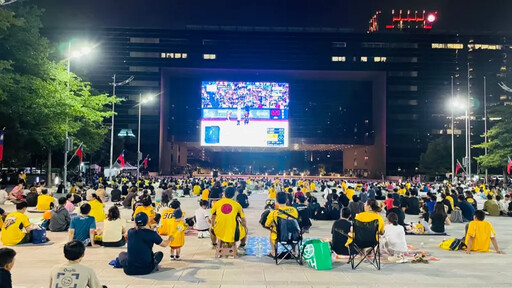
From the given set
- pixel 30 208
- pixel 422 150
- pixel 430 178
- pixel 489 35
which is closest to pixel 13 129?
pixel 30 208

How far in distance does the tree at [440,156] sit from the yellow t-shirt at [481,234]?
54.1 meters

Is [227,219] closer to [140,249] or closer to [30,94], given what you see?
[140,249]

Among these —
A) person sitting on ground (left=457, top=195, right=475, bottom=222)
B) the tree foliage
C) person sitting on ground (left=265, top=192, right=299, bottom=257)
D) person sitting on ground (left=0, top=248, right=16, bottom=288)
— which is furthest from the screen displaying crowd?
person sitting on ground (left=0, top=248, right=16, bottom=288)

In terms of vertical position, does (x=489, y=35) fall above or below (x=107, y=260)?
above

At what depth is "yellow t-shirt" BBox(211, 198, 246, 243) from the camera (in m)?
8.62

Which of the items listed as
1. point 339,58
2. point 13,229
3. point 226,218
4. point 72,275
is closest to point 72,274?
point 72,275

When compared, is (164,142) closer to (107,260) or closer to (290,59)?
(290,59)

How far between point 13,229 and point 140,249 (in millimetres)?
4734

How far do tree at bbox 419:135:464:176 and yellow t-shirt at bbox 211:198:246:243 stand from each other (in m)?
57.8

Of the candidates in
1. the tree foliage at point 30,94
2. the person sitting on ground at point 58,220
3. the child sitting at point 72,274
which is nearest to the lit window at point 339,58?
the tree foliage at point 30,94

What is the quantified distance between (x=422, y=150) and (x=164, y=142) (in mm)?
45314

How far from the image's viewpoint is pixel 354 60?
76000mm

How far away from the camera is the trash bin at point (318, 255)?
7.98m

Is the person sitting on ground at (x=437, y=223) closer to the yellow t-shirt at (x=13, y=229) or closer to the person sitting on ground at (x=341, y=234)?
the person sitting on ground at (x=341, y=234)
